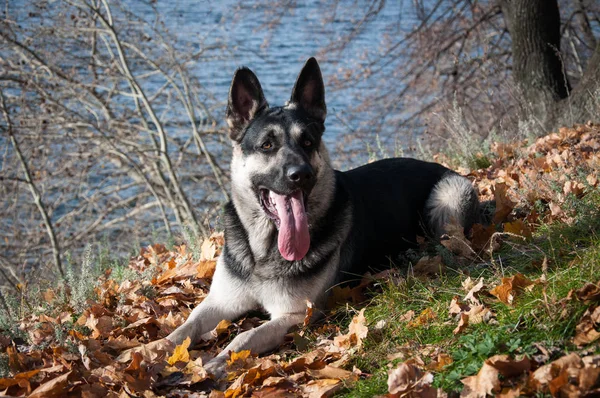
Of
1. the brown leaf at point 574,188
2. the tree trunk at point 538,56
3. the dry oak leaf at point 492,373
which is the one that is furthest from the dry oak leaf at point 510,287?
the tree trunk at point 538,56

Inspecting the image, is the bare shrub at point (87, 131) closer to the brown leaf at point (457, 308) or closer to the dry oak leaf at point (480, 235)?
the dry oak leaf at point (480, 235)

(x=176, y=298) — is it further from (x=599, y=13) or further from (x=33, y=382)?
(x=599, y=13)

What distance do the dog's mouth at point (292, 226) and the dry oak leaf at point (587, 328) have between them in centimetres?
206

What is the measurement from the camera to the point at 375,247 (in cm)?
534

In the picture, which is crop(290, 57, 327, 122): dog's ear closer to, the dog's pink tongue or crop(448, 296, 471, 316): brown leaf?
the dog's pink tongue

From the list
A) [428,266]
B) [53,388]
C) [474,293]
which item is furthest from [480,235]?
[53,388]

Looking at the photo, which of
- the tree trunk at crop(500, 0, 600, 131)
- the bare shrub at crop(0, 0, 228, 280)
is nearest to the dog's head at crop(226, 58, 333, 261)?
the bare shrub at crop(0, 0, 228, 280)

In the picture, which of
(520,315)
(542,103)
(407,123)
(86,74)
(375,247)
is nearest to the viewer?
(520,315)

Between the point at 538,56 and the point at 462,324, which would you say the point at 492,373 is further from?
the point at 538,56

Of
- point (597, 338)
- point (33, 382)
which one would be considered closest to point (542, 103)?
point (597, 338)

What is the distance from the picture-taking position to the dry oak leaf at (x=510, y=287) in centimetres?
361

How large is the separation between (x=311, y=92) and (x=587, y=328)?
288 centimetres

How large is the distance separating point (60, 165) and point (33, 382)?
33.2 feet

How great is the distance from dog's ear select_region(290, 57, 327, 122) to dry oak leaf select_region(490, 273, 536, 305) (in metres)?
2.10
